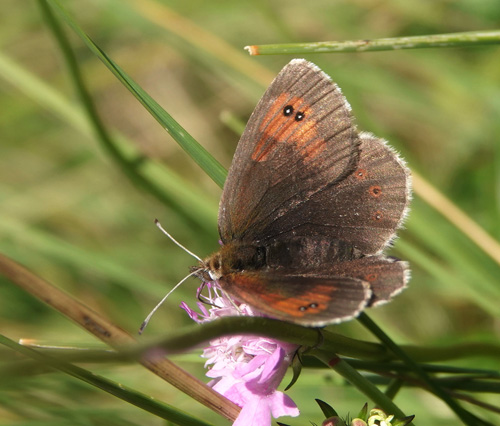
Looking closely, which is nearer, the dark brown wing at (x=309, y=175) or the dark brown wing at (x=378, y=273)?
the dark brown wing at (x=378, y=273)

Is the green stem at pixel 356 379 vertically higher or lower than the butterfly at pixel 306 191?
lower

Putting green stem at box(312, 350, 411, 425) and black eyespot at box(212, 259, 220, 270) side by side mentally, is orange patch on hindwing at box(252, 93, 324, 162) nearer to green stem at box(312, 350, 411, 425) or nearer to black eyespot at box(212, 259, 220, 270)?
black eyespot at box(212, 259, 220, 270)

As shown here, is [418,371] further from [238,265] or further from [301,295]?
[238,265]

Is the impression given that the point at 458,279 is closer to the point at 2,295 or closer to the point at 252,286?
the point at 252,286

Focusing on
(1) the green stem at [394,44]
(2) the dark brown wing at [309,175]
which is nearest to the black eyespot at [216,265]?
(2) the dark brown wing at [309,175]

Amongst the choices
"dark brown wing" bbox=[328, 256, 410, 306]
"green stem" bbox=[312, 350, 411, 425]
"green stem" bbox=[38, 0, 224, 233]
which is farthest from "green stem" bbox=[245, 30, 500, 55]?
"green stem" bbox=[38, 0, 224, 233]

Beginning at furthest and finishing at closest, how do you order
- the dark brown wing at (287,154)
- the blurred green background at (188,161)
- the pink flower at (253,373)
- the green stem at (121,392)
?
1. the blurred green background at (188,161)
2. the dark brown wing at (287,154)
3. the pink flower at (253,373)
4. the green stem at (121,392)

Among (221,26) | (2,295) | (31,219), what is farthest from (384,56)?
(2,295)

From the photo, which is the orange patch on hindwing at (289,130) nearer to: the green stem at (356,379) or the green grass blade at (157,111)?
the green grass blade at (157,111)
